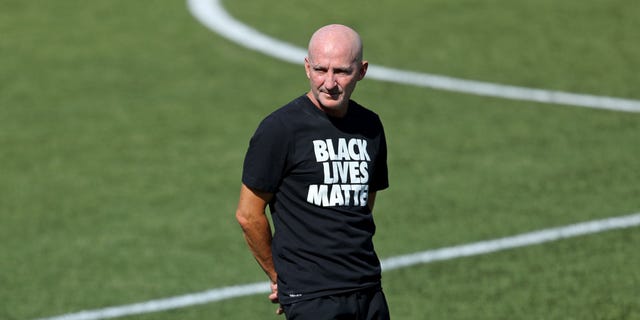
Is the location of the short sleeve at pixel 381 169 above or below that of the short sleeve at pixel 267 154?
below

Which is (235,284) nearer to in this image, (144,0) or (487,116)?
(487,116)

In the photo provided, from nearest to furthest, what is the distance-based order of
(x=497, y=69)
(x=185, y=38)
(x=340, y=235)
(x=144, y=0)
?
(x=340, y=235)
(x=497, y=69)
(x=185, y=38)
(x=144, y=0)

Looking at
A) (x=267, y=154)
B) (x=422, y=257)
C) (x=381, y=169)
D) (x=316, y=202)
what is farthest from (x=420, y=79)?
(x=267, y=154)

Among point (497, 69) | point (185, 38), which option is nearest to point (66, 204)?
point (185, 38)

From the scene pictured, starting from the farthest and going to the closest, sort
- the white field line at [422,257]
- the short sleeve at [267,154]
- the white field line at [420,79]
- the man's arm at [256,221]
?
the white field line at [420,79] → the white field line at [422,257] → the man's arm at [256,221] → the short sleeve at [267,154]

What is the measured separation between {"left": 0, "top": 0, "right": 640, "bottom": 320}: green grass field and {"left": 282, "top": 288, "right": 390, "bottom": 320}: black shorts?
2.87 metres

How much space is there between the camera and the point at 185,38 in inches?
558

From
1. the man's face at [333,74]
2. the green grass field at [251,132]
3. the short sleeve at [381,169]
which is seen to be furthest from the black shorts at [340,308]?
the green grass field at [251,132]

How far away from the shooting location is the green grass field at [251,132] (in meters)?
8.98

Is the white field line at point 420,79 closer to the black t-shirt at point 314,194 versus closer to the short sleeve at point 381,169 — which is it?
the short sleeve at point 381,169

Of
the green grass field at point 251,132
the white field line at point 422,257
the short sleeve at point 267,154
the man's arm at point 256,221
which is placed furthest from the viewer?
the green grass field at point 251,132

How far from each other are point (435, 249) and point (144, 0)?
284 inches

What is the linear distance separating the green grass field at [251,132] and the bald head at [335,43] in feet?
11.6

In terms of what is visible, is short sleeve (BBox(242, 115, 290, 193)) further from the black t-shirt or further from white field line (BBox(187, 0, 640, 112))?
white field line (BBox(187, 0, 640, 112))
